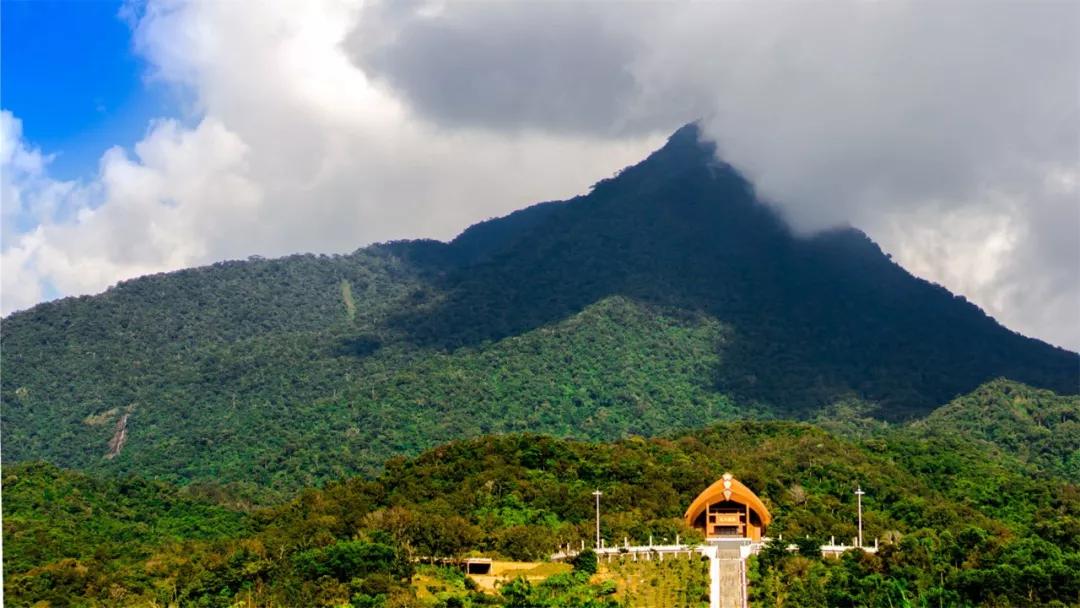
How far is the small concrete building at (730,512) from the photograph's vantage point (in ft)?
142

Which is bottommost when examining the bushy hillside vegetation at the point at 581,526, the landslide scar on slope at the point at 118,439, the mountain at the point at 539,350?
the bushy hillside vegetation at the point at 581,526

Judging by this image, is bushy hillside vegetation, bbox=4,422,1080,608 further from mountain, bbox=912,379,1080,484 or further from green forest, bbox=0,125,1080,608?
mountain, bbox=912,379,1080,484

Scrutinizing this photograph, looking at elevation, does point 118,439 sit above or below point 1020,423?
below

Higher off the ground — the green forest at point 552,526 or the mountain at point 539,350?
the mountain at point 539,350

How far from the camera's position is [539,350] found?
10938 cm

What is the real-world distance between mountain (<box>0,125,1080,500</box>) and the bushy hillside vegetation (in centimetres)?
2400

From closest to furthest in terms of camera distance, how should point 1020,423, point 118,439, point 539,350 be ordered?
point 1020,423 → point 118,439 → point 539,350

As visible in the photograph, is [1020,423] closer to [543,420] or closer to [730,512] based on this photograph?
[543,420]

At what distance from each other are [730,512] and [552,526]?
7660mm

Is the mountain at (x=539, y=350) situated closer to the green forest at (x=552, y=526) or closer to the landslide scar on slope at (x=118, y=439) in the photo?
the landslide scar on slope at (x=118, y=439)

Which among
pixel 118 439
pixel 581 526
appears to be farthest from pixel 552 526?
pixel 118 439

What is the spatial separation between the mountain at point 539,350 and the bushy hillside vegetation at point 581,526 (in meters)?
24.0

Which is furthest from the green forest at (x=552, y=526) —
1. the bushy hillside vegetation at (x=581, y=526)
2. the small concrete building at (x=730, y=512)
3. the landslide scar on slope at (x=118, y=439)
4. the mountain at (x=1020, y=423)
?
the landslide scar on slope at (x=118, y=439)

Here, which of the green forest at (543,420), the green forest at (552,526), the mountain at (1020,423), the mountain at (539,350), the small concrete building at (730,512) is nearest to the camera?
the green forest at (552,526)
